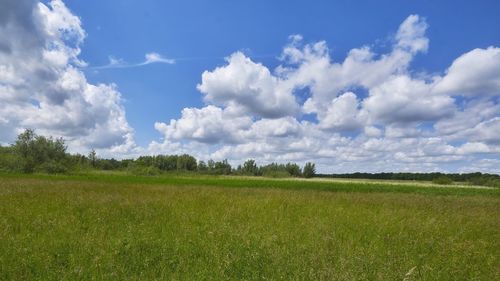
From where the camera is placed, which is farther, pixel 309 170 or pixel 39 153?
pixel 309 170

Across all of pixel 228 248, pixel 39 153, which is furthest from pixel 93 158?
pixel 228 248

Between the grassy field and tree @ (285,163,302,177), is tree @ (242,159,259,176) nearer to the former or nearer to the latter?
tree @ (285,163,302,177)

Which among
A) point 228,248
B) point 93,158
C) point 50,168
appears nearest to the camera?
point 228,248

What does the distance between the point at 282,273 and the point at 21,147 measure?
7847 cm

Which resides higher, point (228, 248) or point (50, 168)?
point (50, 168)

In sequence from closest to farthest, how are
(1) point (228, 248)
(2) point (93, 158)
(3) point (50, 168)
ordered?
(1) point (228, 248) < (3) point (50, 168) < (2) point (93, 158)

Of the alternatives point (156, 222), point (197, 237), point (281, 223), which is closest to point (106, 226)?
point (156, 222)

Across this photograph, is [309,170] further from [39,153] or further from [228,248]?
[228,248]

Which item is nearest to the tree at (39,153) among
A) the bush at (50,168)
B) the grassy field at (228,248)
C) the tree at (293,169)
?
the bush at (50,168)

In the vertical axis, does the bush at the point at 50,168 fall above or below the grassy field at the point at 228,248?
above

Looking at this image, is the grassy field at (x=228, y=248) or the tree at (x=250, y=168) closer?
the grassy field at (x=228, y=248)

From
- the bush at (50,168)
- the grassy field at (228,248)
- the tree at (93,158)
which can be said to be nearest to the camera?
the grassy field at (228,248)

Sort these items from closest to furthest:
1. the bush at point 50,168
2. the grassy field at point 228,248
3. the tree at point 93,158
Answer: the grassy field at point 228,248
the bush at point 50,168
the tree at point 93,158

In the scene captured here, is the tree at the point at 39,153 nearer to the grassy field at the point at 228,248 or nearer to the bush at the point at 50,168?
the bush at the point at 50,168
